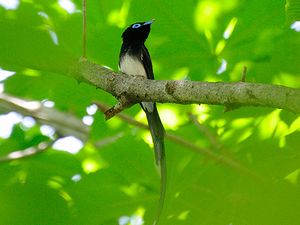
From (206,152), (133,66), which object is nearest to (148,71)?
(133,66)

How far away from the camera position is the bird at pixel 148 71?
2767 mm

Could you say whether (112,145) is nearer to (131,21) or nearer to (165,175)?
(165,175)

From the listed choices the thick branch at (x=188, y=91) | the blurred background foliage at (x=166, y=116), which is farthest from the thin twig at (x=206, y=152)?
the thick branch at (x=188, y=91)

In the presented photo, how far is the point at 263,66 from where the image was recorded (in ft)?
9.47

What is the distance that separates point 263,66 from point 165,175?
77 cm

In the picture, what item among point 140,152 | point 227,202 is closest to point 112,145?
point 140,152

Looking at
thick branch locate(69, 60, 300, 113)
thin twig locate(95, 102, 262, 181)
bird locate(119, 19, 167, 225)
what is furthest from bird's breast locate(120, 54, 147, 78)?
thick branch locate(69, 60, 300, 113)

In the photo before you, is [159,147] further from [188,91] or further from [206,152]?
[188,91]

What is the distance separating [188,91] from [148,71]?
1.83 m

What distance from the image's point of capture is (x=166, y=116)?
3398mm

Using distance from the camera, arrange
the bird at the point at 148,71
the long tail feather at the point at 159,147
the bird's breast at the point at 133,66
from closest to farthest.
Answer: the long tail feather at the point at 159,147 < the bird at the point at 148,71 < the bird's breast at the point at 133,66

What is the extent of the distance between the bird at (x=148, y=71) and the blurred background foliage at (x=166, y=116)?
0.05 metres

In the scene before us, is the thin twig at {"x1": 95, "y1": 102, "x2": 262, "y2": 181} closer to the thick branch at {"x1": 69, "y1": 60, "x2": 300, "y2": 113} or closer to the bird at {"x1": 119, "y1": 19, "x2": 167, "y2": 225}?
the bird at {"x1": 119, "y1": 19, "x2": 167, "y2": 225}

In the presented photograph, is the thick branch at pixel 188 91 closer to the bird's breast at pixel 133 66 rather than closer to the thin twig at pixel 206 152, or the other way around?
the thin twig at pixel 206 152
